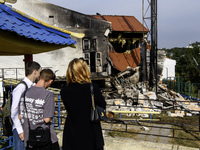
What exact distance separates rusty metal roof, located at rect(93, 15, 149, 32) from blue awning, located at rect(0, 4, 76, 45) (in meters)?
15.7

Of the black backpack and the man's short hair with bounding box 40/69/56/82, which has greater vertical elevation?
the man's short hair with bounding box 40/69/56/82

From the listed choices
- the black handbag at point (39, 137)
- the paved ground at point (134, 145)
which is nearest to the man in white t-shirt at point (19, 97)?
the black handbag at point (39, 137)

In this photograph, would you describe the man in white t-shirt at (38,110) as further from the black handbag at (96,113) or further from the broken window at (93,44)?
the broken window at (93,44)

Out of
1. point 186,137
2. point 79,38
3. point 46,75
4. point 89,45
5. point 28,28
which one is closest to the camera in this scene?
point 46,75

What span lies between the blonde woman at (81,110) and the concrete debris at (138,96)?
9.53m

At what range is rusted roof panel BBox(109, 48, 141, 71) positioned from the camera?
691 inches

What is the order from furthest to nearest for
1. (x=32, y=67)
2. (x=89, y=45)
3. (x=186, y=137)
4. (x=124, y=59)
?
1. (x=124, y=59)
2. (x=89, y=45)
3. (x=186, y=137)
4. (x=32, y=67)

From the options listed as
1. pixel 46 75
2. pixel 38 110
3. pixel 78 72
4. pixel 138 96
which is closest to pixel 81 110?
pixel 78 72

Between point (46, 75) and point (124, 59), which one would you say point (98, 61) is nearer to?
point (124, 59)

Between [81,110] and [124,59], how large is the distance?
1607cm

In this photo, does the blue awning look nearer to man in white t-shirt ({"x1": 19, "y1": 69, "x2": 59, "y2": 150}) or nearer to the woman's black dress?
man in white t-shirt ({"x1": 19, "y1": 69, "x2": 59, "y2": 150})

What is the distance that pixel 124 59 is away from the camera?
60.3 ft

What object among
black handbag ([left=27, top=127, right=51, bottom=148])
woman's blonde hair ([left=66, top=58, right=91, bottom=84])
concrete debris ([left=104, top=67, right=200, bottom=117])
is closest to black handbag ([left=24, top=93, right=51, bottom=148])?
black handbag ([left=27, top=127, right=51, bottom=148])

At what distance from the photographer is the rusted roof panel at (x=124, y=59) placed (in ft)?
57.6
